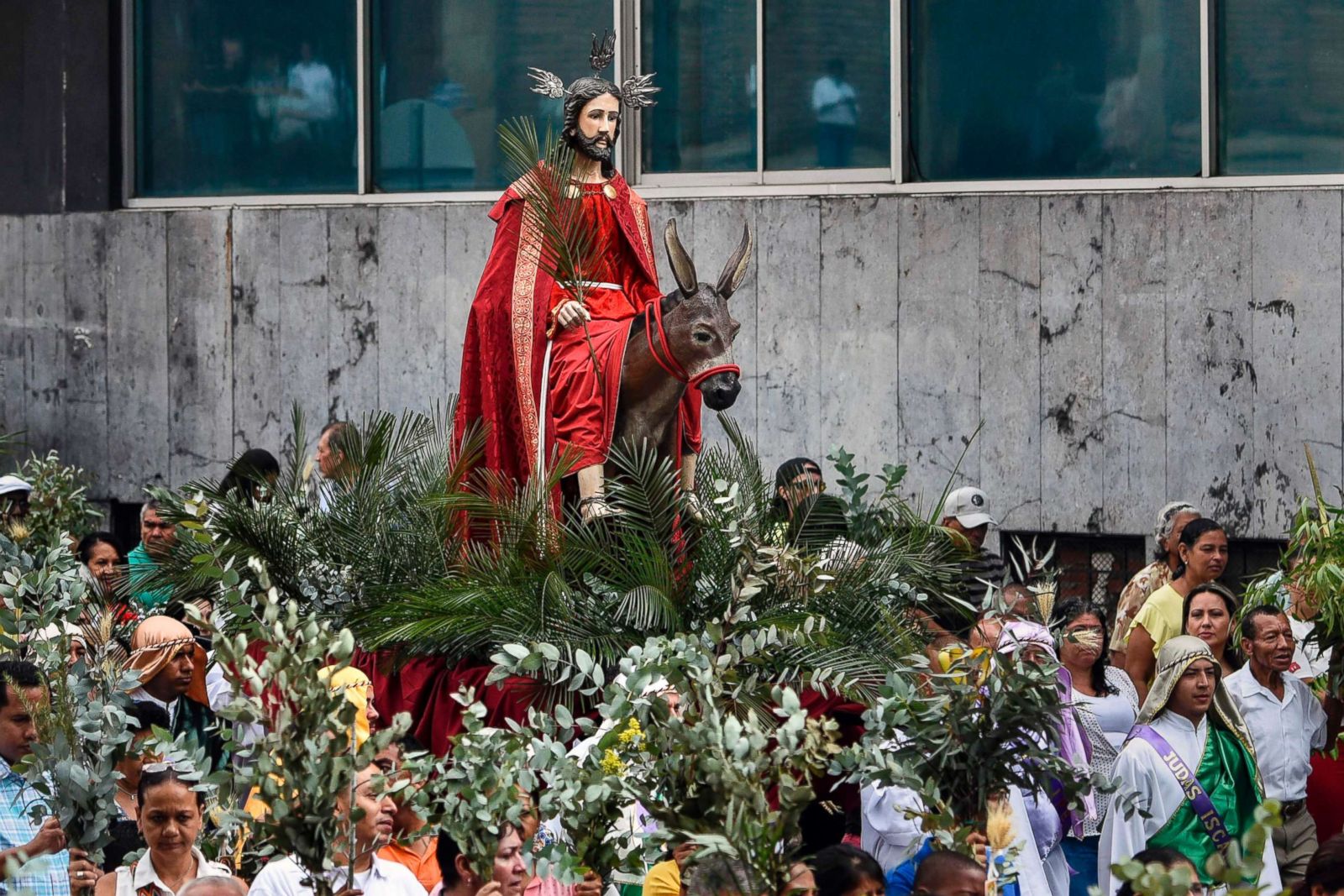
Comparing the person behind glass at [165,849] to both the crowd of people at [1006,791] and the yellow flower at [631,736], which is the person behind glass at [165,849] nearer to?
the crowd of people at [1006,791]

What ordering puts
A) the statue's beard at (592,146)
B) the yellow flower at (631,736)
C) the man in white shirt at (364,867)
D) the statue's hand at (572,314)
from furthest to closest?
the statue's beard at (592,146) → the statue's hand at (572,314) → the yellow flower at (631,736) → the man in white shirt at (364,867)

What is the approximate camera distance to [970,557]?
7.86 meters

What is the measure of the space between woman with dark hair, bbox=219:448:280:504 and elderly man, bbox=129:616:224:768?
2.68 feet

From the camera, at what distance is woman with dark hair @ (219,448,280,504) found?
8.23 metres

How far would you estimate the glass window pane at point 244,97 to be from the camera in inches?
508

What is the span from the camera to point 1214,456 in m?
10.7

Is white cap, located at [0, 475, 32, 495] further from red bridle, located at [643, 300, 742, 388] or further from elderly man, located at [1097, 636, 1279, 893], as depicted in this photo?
elderly man, located at [1097, 636, 1279, 893]

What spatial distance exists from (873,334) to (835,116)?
121 cm

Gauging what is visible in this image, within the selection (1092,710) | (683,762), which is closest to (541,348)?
(1092,710)

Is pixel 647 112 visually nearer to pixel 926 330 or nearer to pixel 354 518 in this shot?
pixel 926 330

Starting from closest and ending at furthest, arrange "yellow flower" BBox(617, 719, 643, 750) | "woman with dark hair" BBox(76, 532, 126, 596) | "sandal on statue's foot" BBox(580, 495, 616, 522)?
"yellow flower" BBox(617, 719, 643, 750), "sandal on statue's foot" BBox(580, 495, 616, 522), "woman with dark hair" BBox(76, 532, 126, 596)

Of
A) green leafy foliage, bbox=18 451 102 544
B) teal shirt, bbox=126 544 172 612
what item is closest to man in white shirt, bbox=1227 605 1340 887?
teal shirt, bbox=126 544 172 612

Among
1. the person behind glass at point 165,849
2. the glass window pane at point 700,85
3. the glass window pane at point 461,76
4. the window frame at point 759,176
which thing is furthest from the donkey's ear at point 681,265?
the glass window pane at point 461,76

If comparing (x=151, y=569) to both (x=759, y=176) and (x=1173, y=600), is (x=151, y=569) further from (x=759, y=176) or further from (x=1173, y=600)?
(x=759, y=176)
